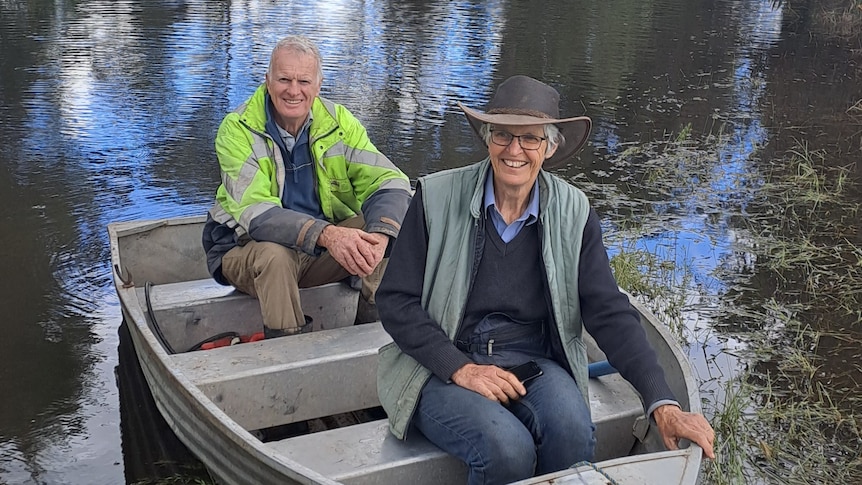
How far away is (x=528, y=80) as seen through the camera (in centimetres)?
269

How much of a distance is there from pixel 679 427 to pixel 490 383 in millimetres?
547

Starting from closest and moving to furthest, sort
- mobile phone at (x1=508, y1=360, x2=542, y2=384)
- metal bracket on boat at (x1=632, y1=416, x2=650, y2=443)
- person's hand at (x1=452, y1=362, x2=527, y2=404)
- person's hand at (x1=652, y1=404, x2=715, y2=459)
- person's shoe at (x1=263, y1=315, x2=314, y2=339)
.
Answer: person's hand at (x1=652, y1=404, x2=715, y2=459), person's hand at (x1=452, y1=362, x2=527, y2=404), mobile phone at (x1=508, y1=360, x2=542, y2=384), metal bracket on boat at (x1=632, y1=416, x2=650, y2=443), person's shoe at (x1=263, y1=315, x2=314, y2=339)

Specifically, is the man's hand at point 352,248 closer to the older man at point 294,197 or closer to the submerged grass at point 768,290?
the older man at point 294,197

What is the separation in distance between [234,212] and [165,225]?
1.01 metres

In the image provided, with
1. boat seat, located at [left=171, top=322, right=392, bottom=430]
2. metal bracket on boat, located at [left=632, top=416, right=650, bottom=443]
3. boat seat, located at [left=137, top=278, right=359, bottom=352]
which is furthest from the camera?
boat seat, located at [left=137, top=278, right=359, bottom=352]

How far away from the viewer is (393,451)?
2.91 meters

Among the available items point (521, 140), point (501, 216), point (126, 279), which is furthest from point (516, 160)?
point (126, 279)

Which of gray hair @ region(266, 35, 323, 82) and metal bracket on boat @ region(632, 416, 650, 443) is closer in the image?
metal bracket on boat @ region(632, 416, 650, 443)

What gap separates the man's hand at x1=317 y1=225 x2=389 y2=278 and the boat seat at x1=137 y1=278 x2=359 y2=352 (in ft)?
1.88

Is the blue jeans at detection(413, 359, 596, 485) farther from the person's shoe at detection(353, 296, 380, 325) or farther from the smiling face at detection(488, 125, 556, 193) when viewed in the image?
the person's shoe at detection(353, 296, 380, 325)

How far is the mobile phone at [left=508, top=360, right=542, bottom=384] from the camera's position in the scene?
2.79 metres

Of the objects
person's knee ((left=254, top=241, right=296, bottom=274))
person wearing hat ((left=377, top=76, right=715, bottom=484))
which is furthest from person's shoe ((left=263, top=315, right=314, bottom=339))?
person wearing hat ((left=377, top=76, right=715, bottom=484))

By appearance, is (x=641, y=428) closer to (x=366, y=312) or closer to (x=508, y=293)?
(x=508, y=293)

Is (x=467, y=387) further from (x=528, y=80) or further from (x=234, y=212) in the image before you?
(x=234, y=212)
